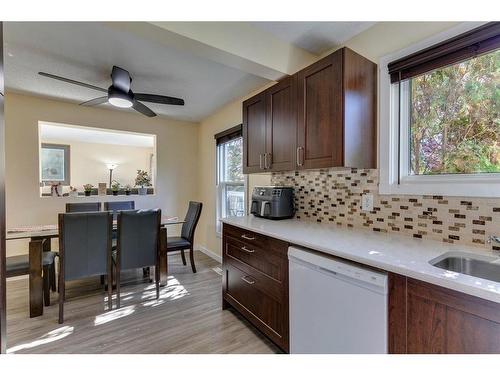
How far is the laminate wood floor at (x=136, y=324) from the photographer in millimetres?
1777

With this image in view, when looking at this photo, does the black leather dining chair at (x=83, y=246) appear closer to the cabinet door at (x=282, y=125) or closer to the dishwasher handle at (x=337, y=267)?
the cabinet door at (x=282, y=125)

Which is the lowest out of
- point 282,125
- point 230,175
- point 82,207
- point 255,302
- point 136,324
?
point 136,324

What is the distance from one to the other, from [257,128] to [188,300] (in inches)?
74.1

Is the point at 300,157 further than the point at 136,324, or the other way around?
the point at 136,324

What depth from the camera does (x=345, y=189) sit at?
197cm

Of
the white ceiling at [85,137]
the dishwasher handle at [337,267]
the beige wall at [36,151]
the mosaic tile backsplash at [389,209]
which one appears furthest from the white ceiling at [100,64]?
the white ceiling at [85,137]

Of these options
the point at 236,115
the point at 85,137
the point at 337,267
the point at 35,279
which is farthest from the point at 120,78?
the point at 85,137

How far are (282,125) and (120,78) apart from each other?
5.21 ft

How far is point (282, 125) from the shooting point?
2.08m

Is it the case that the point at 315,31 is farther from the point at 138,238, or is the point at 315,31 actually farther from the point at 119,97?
the point at 138,238

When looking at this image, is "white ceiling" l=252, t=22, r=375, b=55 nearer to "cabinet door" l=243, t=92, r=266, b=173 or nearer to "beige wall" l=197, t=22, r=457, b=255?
"beige wall" l=197, t=22, r=457, b=255

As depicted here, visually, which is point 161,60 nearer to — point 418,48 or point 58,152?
point 418,48

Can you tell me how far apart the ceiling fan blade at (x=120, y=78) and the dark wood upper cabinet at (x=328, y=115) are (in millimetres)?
1425
